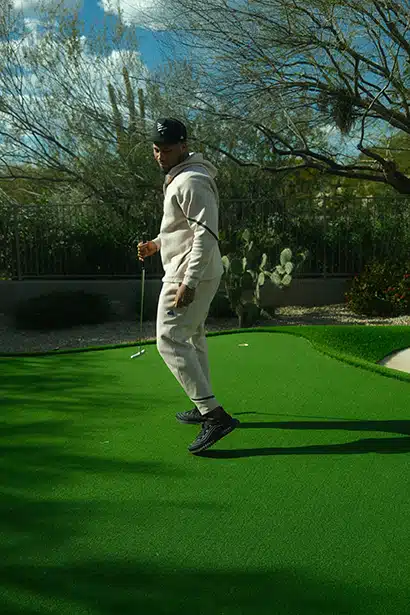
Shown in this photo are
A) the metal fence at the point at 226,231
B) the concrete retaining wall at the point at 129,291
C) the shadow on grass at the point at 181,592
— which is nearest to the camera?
the shadow on grass at the point at 181,592

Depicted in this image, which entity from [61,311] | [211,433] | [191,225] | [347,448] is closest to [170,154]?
[191,225]

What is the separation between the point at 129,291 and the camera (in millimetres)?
12992

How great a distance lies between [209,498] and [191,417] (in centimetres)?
121

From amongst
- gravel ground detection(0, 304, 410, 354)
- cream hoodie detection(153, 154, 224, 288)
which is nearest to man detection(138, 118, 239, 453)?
cream hoodie detection(153, 154, 224, 288)

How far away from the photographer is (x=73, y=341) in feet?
35.8

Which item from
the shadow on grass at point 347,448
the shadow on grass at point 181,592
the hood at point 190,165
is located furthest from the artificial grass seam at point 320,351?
the shadow on grass at point 181,592

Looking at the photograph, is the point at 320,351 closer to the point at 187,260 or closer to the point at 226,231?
the point at 187,260

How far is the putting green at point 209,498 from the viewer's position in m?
2.37

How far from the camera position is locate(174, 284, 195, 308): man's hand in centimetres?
381

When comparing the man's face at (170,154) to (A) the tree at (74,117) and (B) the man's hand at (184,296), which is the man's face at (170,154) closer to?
(B) the man's hand at (184,296)

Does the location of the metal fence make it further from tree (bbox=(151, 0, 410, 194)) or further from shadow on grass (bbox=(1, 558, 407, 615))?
shadow on grass (bbox=(1, 558, 407, 615))

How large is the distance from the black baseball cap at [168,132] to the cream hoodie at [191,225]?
14cm

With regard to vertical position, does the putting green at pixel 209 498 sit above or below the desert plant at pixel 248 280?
below

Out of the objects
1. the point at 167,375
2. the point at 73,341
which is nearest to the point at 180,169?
the point at 167,375
